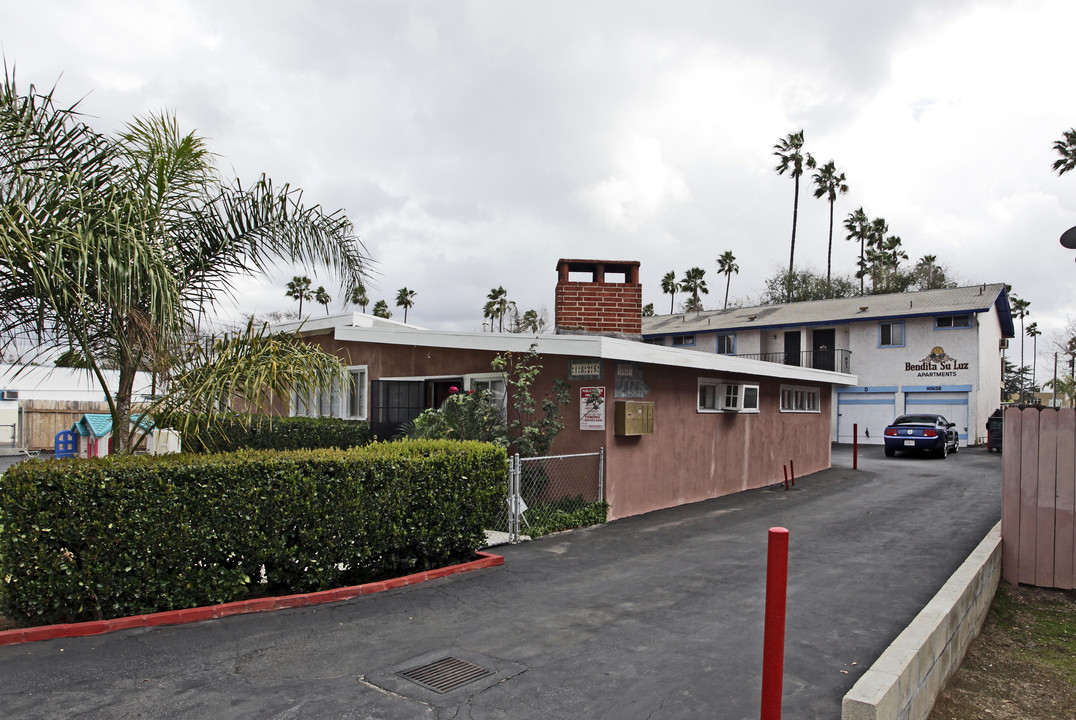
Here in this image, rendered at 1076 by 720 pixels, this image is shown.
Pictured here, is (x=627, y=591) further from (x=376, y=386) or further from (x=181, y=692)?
(x=376, y=386)

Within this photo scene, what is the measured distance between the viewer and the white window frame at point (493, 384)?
34.9ft

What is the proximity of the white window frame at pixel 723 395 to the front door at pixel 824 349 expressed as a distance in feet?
65.2

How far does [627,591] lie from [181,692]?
3802 millimetres

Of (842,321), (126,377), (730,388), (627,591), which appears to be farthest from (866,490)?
(842,321)

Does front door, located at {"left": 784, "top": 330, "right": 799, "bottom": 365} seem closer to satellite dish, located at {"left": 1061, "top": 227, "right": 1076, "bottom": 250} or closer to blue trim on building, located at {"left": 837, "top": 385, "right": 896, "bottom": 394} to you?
blue trim on building, located at {"left": 837, "top": 385, "right": 896, "bottom": 394}

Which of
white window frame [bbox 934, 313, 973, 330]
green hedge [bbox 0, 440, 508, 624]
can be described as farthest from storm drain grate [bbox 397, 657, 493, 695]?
white window frame [bbox 934, 313, 973, 330]

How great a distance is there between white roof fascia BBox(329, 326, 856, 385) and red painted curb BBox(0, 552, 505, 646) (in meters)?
3.66

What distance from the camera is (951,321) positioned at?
93.6 ft

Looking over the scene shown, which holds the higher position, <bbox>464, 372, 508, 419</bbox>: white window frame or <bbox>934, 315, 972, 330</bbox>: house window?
<bbox>934, 315, 972, 330</bbox>: house window

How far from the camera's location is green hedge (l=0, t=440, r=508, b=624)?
16.0 feet

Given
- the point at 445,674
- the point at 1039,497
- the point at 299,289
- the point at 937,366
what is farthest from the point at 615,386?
the point at 299,289

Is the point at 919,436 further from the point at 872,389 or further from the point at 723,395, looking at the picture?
the point at 723,395

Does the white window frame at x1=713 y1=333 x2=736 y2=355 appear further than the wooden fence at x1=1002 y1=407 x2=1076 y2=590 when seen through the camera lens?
Yes

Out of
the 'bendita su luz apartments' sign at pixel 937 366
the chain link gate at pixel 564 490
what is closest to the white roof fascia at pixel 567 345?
the chain link gate at pixel 564 490
